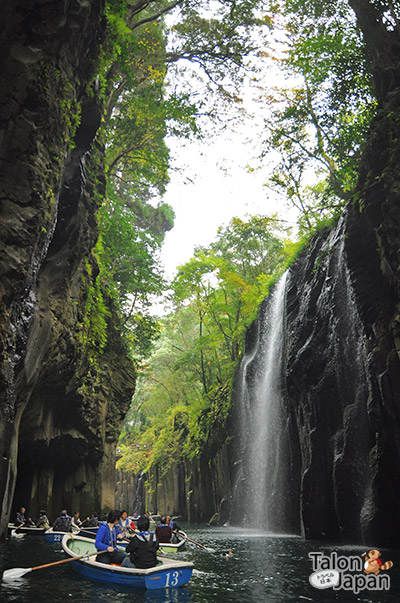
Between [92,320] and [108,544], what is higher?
[92,320]

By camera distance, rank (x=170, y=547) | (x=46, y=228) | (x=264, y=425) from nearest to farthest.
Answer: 1. (x=46, y=228)
2. (x=170, y=547)
3. (x=264, y=425)

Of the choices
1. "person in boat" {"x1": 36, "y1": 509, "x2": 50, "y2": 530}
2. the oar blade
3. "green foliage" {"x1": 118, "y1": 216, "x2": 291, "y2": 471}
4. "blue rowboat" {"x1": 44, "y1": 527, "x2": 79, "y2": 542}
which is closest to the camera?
the oar blade

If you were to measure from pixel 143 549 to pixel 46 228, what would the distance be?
7179 mm

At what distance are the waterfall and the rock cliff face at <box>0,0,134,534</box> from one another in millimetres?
9189

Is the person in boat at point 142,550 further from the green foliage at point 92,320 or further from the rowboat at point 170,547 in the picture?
the green foliage at point 92,320

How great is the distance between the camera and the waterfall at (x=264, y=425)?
67.9 feet

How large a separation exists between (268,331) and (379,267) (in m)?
10.9

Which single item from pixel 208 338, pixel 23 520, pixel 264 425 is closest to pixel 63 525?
pixel 23 520

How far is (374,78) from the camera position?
53.4ft

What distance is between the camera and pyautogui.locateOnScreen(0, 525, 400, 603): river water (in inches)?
275

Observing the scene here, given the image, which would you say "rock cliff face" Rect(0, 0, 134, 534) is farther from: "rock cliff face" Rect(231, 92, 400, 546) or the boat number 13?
"rock cliff face" Rect(231, 92, 400, 546)

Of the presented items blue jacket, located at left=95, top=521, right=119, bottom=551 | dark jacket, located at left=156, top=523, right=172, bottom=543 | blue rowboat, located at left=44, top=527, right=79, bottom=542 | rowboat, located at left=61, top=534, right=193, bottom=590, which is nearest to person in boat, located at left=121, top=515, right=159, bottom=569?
rowboat, located at left=61, top=534, right=193, bottom=590

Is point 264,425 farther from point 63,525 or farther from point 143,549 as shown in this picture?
point 143,549

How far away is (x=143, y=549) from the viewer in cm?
784
